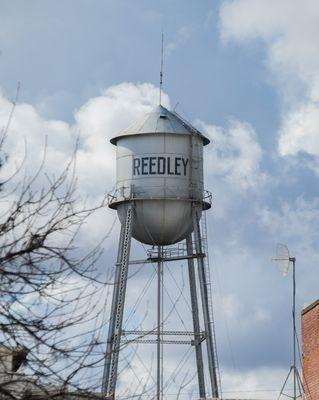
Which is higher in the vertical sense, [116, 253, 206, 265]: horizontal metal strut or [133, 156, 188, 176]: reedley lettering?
[133, 156, 188, 176]: reedley lettering

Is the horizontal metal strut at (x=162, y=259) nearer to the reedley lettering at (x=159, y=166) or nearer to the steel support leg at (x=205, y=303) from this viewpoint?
the steel support leg at (x=205, y=303)

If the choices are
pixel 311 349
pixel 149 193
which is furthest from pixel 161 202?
pixel 311 349

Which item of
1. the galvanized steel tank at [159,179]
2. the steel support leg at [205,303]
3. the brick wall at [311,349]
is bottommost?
the brick wall at [311,349]

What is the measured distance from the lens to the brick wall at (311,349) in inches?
1187

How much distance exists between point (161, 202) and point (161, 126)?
3029 mm

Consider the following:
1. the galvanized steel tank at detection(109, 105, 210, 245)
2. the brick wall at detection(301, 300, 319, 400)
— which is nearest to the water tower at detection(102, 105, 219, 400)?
the galvanized steel tank at detection(109, 105, 210, 245)

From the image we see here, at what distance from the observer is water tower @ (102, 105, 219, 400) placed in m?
48.2

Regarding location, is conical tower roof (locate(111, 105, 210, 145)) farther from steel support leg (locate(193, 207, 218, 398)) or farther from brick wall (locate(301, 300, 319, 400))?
brick wall (locate(301, 300, 319, 400))

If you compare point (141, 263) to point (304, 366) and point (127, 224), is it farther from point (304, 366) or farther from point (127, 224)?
point (304, 366)

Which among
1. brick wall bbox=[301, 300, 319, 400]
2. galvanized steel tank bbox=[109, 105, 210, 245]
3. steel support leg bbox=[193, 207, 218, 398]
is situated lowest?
brick wall bbox=[301, 300, 319, 400]

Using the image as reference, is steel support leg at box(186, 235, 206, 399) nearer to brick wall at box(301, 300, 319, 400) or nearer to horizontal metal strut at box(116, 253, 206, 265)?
horizontal metal strut at box(116, 253, 206, 265)

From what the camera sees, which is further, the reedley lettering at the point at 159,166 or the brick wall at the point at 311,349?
the reedley lettering at the point at 159,166

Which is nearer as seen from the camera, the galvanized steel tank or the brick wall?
the brick wall

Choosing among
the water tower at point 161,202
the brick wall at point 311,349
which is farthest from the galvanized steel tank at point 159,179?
the brick wall at point 311,349
